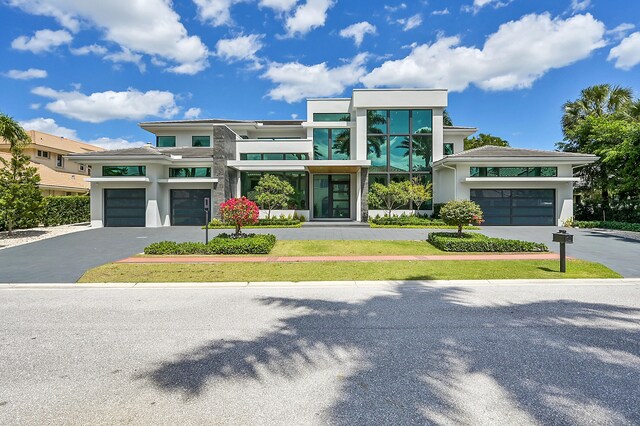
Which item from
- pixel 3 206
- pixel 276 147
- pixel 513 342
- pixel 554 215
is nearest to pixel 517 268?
pixel 513 342

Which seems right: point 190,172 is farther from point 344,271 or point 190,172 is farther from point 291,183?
point 344,271

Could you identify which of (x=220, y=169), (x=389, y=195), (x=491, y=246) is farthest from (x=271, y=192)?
(x=491, y=246)

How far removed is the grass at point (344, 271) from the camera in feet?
29.7

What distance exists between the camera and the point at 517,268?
9.97m

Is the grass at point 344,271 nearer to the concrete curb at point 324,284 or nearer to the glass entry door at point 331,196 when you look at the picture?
the concrete curb at point 324,284

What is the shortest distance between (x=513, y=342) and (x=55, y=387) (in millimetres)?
5791

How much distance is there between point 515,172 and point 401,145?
819 centimetres

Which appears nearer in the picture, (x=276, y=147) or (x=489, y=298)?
(x=489, y=298)

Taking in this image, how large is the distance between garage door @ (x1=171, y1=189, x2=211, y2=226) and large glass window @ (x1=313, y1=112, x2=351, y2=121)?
40.7 feet

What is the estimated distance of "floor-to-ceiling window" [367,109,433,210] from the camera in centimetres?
2645

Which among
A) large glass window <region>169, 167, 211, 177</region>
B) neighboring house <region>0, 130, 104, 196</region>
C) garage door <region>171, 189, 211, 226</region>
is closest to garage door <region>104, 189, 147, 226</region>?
garage door <region>171, 189, 211, 226</region>

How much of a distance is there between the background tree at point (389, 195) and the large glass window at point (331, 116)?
318 inches

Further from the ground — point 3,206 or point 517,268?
point 3,206

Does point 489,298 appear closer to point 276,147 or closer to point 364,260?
point 364,260
